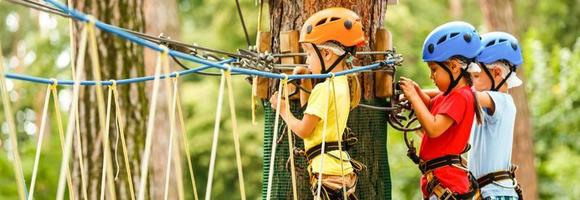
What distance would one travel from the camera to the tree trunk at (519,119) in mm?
10617

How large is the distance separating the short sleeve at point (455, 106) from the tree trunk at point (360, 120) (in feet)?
1.23

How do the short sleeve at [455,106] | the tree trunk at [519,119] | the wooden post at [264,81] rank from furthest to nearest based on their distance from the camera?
A: the tree trunk at [519,119] → the wooden post at [264,81] → the short sleeve at [455,106]

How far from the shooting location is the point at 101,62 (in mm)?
7535

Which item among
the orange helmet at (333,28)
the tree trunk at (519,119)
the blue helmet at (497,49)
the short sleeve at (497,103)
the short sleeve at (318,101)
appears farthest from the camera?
the tree trunk at (519,119)

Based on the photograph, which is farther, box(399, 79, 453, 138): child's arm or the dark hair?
the dark hair

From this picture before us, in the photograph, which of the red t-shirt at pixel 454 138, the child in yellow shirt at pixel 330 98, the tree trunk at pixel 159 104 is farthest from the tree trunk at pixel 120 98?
the red t-shirt at pixel 454 138

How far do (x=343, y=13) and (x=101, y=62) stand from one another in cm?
306

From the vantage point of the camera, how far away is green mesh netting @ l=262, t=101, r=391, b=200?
206 inches

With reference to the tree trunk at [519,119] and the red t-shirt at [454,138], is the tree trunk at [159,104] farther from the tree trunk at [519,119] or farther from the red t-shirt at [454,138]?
the tree trunk at [519,119]

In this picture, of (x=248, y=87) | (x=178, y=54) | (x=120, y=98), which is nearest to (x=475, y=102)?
(x=178, y=54)

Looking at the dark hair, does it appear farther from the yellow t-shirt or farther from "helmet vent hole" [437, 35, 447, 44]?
the yellow t-shirt

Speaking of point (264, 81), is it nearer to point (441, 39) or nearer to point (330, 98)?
point (330, 98)

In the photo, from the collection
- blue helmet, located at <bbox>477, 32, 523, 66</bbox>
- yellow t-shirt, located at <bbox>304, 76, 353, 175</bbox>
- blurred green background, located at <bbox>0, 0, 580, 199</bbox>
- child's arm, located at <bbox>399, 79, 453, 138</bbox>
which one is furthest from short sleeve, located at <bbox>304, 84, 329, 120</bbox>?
blurred green background, located at <bbox>0, 0, 580, 199</bbox>

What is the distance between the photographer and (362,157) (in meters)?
5.30
